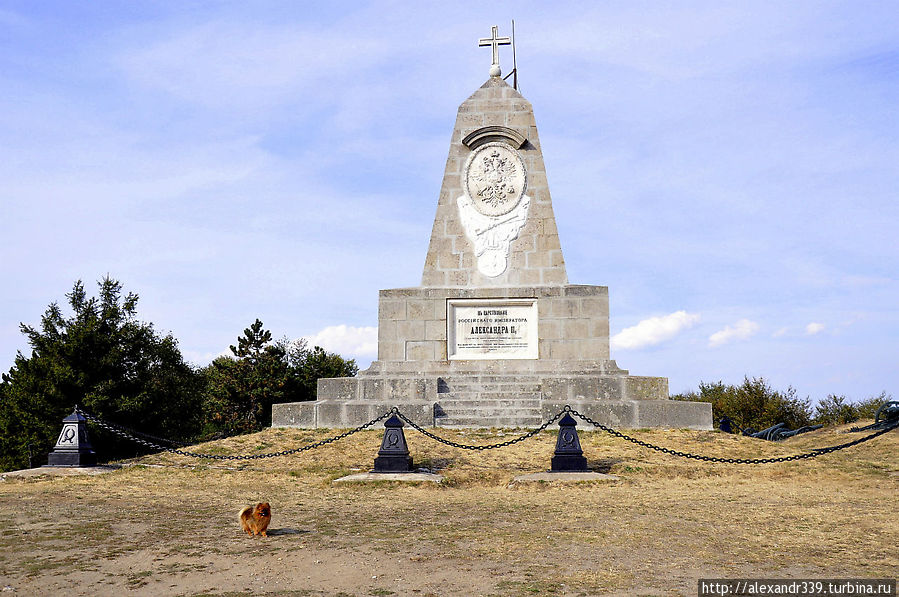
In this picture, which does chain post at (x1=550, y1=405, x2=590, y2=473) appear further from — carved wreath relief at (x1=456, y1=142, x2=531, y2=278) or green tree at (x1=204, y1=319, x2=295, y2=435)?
green tree at (x1=204, y1=319, x2=295, y2=435)

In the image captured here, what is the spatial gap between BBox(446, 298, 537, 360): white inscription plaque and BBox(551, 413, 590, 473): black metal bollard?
5866 mm

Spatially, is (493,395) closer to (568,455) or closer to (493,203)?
(493,203)

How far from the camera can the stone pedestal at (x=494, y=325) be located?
16078 millimetres

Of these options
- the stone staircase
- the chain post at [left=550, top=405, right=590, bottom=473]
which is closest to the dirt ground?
the chain post at [left=550, top=405, right=590, bottom=473]

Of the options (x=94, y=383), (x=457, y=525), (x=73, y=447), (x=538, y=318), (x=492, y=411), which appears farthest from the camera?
(x=94, y=383)

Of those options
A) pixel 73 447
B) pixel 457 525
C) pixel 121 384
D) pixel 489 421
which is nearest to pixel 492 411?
pixel 489 421

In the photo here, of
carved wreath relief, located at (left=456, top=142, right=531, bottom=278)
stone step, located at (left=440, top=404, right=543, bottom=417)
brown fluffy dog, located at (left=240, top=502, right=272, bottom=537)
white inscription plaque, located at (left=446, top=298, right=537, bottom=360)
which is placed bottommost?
brown fluffy dog, located at (left=240, top=502, right=272, bottom=537)

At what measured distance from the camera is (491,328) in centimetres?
1753

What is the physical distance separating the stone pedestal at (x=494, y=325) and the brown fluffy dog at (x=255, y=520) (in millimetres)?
8799

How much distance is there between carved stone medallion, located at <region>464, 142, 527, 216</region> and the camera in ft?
59.7

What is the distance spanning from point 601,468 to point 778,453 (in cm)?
349

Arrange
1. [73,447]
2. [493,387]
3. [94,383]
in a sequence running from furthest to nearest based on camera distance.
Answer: [94,383] → [493,387] → [73,447]

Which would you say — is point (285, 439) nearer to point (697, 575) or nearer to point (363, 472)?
point (363, 472)

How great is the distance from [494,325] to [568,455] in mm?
6467
